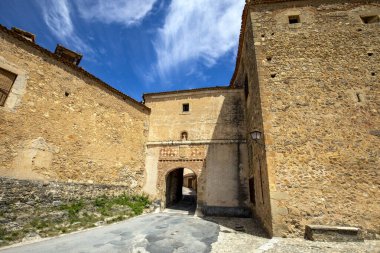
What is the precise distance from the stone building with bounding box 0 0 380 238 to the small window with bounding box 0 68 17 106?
3 cm

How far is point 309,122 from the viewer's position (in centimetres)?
690

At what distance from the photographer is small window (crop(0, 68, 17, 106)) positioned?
6.76m

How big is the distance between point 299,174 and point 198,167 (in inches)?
214

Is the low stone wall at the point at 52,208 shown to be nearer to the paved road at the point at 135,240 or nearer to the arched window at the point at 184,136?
the paved road at the point at 135,240

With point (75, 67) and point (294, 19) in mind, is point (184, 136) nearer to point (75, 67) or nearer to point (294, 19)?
point (75, 67)

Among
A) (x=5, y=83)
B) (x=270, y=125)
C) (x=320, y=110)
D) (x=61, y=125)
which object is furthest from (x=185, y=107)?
(x=5, y=83)

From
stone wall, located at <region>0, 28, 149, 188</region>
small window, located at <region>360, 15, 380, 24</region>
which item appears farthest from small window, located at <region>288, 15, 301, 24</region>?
stone wall, located at <region>0, 28, 149, 188</region>

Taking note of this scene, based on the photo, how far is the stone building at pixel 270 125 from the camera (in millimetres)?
6258

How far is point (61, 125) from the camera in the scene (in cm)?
813

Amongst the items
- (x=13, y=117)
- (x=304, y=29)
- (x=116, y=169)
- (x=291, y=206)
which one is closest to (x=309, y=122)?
(x=291, y=206)

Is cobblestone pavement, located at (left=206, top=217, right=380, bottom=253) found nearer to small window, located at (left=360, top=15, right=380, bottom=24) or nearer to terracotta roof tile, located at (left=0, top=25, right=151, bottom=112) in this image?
small window, located at (left=360, top=15, right=380, bottom=24)

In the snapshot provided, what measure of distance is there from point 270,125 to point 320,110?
5.72 feet

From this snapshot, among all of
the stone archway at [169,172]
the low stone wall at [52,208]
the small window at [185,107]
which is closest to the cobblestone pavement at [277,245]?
the stone archway at [169,172]

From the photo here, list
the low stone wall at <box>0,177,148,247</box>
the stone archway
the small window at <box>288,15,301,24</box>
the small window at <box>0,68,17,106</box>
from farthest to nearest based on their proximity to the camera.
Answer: the stone archway → the small window at <box>288,15,301,24</box> → the small window at <box>0,68,17,106</box> → the low stone wall at <box>0,177,148,247</box>
